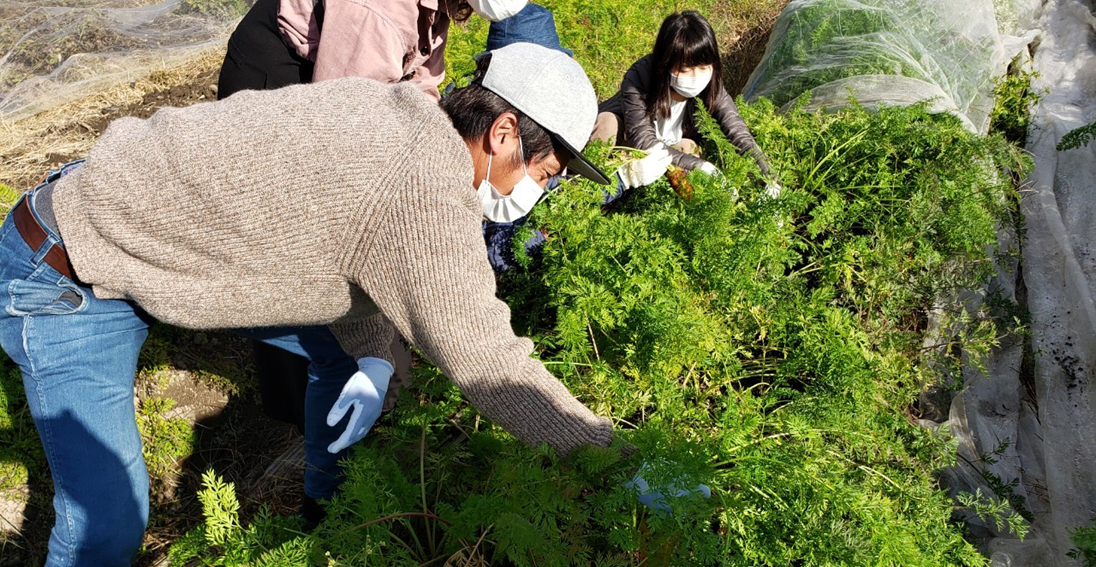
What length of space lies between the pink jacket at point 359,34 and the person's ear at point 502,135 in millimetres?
460

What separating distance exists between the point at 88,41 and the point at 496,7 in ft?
10.6

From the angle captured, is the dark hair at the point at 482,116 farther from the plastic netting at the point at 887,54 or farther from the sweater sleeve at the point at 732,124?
the plastic netting at the point at 887,54

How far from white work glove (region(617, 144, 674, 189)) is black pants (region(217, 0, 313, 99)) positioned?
1.24m

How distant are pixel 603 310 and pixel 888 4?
354 cm

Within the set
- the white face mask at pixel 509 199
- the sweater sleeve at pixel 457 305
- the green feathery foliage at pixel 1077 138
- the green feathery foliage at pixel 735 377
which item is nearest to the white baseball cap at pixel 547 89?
the white face mask at pixel 509 199

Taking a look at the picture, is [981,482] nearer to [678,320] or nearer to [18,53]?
[678,320]

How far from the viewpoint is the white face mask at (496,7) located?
246 centimetres

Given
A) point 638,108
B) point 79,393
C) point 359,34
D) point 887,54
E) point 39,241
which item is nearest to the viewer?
point 39,241

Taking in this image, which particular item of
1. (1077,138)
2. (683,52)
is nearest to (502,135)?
(683,52)

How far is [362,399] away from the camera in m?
1.81

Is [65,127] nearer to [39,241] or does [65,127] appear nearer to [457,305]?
[39,241]

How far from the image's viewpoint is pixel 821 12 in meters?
4.41

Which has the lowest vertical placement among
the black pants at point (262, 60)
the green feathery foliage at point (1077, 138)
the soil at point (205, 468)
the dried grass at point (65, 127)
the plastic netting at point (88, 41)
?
the soil at point (205, 468)

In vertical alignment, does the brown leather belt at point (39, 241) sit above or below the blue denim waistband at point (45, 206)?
below
